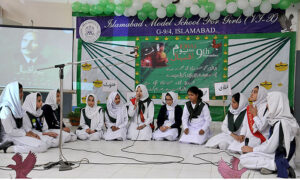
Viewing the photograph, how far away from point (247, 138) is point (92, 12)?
4.60 m

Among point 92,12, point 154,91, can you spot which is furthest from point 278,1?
point 92,12

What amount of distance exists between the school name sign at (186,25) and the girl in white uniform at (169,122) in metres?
1.93

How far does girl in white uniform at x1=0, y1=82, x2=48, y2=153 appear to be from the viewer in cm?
398

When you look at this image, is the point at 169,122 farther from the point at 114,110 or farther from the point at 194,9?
the point at 194,9

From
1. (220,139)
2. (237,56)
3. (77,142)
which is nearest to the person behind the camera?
(220,139)

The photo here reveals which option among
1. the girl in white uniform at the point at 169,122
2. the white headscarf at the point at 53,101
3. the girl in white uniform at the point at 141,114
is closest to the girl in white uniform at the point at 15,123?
the white headscarf at the point at 53,101

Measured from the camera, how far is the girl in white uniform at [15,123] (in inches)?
157

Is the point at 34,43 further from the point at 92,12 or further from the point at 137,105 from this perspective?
the point at 137,105

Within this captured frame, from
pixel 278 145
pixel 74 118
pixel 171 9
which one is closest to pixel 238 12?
pixel 171 9

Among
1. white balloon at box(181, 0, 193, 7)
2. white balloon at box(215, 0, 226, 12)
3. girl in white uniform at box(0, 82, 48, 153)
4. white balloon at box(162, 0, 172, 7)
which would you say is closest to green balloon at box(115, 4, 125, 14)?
white balloon at box(162, 0, 172, 7)

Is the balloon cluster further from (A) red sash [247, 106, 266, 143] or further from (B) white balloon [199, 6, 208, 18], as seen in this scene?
(A) red sash [247, 106, 266, 143]

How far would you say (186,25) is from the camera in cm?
677

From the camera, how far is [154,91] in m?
6.96

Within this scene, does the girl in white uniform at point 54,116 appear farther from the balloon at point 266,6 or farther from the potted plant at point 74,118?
the balloon at point 266,6
